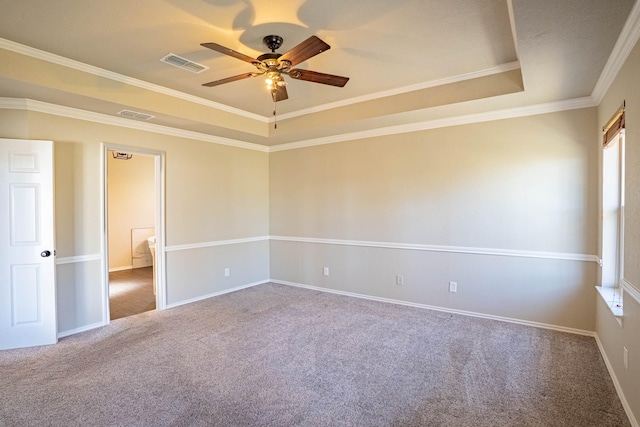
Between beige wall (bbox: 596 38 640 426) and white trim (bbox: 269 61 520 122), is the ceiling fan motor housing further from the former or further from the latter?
beige wall (bbox: 596 38 640 426)

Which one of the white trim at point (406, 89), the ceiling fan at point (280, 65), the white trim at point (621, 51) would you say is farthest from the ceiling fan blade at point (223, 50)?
the white trim at point (621, 51)

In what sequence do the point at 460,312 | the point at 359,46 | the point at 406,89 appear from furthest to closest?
1. the point at 460,312
2. the point at 406,89
3. the point at 359,46

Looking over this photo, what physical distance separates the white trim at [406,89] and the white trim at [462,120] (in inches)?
24.1

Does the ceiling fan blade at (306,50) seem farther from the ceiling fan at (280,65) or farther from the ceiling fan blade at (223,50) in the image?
the ceiling fan blade at (223,50)

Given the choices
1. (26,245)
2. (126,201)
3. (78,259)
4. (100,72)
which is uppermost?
(100,72)

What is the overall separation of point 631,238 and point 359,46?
7.95 feet

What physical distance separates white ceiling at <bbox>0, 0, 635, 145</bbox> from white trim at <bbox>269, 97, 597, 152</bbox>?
0.13m

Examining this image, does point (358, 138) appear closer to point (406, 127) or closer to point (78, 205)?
point (406, 127)

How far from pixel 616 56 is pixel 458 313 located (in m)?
3.01

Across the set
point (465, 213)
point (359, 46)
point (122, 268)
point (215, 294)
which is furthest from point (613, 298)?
point (122, 268)

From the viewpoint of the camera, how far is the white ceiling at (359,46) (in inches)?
85.9

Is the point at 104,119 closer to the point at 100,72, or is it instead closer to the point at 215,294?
the point at 100,72

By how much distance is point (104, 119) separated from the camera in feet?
12.5

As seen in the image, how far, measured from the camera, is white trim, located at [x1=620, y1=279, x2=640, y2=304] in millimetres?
1948
